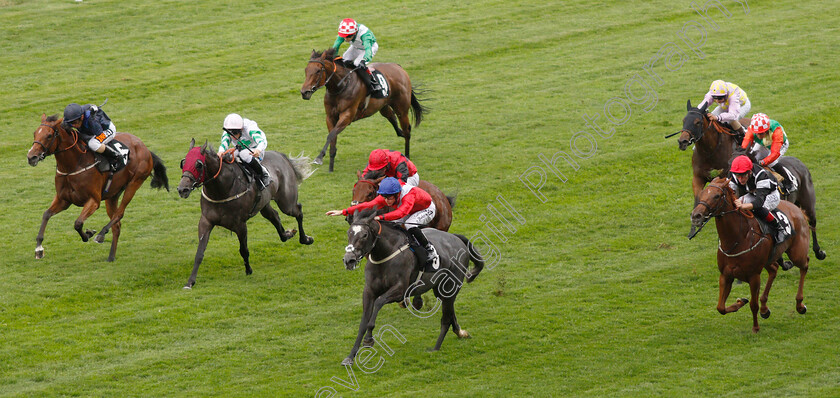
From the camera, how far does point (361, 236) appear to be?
33.4 feet

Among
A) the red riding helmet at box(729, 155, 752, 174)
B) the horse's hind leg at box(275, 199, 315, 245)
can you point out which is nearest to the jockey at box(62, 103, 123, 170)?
the horse's hind leg at box(275, 199, 315, 245)

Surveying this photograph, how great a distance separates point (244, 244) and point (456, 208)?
15.1ft

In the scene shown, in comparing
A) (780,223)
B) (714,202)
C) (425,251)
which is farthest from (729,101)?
(425,251)

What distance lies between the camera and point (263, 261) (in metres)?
15.0

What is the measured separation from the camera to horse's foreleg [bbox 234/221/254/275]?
45.0 feet

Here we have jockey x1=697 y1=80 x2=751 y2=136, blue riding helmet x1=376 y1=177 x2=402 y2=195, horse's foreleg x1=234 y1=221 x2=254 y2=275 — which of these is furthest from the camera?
jockey x1=697 y1=80 x2=751 y2=136

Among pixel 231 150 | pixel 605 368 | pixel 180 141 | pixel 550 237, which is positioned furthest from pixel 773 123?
pixel 180 141

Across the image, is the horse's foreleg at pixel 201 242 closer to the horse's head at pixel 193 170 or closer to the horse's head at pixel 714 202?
the horse's head at pixel 193 170

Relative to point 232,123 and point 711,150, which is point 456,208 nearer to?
point 711,150

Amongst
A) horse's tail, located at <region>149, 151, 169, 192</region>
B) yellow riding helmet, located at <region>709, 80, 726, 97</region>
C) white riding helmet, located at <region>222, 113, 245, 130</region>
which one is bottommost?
horse's tail, located at <region>149, 151, 169, 192</region>

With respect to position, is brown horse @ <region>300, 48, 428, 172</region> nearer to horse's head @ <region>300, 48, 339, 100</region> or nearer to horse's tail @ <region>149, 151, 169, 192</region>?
horse's head @ <region>300, 48, 339, 100</region>

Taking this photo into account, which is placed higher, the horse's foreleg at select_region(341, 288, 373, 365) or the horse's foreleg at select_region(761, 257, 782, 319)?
the horse's foreleg at select_region(341, 288, 373, 365)

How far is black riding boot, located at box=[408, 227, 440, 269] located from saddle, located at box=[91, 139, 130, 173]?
5.93 metres

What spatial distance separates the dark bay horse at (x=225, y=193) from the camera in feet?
42.0
